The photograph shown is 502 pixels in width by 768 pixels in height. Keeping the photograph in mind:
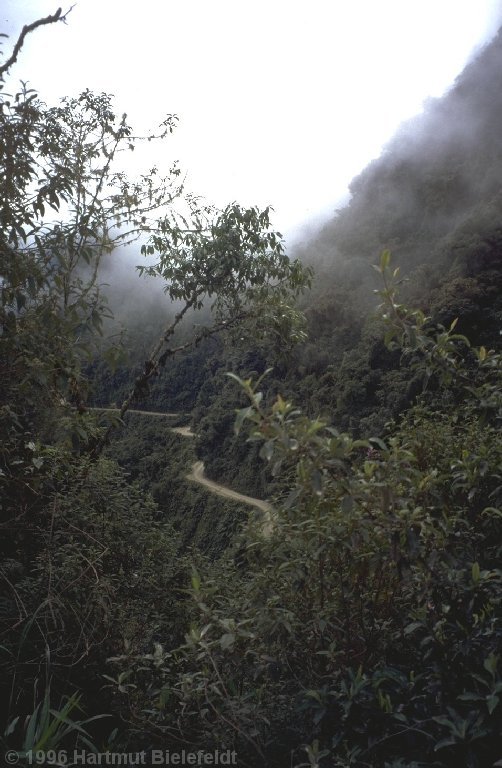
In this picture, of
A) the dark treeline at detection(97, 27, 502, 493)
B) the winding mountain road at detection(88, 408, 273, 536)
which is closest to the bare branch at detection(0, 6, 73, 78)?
the dark treeline at detection(97, 27, 502, 493)

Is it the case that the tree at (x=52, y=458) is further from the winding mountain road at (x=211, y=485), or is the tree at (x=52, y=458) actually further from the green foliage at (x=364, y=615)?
the winding mountain road at (x=211, y=485)

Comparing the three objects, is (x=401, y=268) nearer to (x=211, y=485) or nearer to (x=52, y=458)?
(x=52, y=458)

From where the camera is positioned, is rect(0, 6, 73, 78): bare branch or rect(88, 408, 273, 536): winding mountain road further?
rect(88, 408, 273, 536): winding mountain road

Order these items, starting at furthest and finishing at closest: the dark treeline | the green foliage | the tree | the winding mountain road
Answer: the winding mountain road, the dark treeline, the tree, the green foliage

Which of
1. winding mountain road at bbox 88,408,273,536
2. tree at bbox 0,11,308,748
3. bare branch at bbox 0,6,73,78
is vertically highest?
bare branch at bbox 0,6,73,78

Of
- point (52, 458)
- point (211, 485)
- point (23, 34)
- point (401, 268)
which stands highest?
point (401, 268)

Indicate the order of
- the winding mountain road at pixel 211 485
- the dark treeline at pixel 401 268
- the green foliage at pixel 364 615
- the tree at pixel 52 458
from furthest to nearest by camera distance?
the winding mountain road at pixel 211 485 → the dark treeline at pixel 401 268 → the tree at pixel 52 458 → the green foliage at pixel 364 615

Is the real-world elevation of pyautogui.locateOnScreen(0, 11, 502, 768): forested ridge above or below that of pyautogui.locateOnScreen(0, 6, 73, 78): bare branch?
below

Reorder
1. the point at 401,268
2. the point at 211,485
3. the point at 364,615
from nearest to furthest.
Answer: the point at 364,615, the point at 401,268, the point at 211,485

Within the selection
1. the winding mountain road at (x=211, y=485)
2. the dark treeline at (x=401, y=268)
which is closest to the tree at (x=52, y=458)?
the dark treeline at (x=401, y=268)

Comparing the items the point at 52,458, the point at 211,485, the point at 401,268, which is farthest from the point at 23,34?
the point at 211,485

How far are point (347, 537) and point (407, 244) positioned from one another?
23.8 m

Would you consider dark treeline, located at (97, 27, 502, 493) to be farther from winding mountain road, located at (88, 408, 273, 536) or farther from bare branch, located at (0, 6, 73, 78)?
Answer: bare branch, located at (0, 6, 73, 78)

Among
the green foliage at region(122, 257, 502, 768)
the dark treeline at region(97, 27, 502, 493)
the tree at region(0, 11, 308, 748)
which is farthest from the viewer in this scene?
the dark treeline at region(97, 27, 502, 493)
